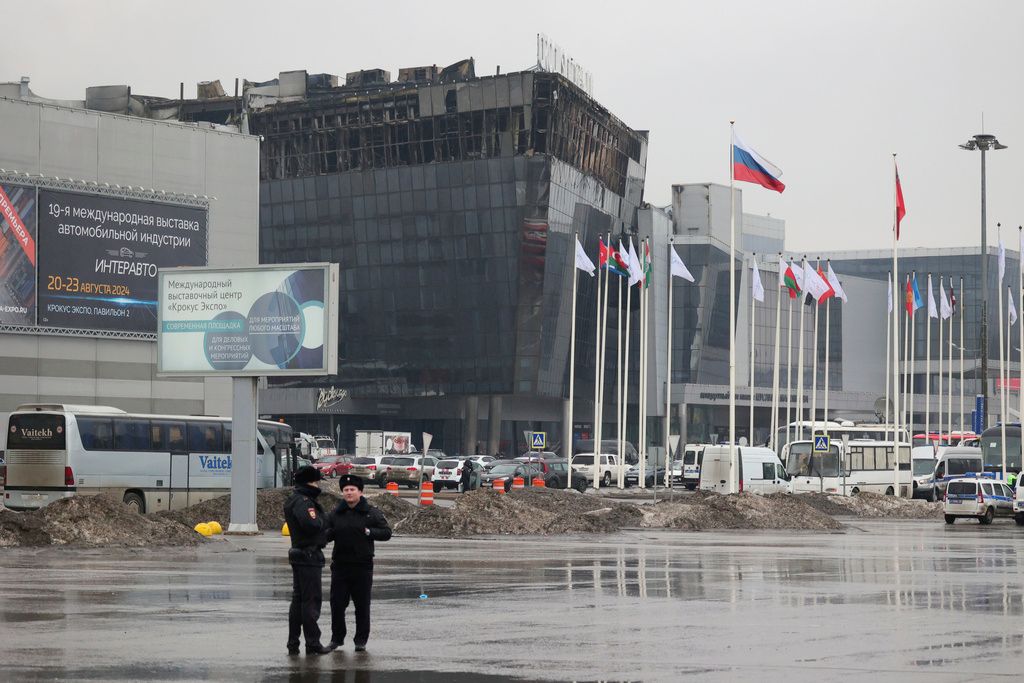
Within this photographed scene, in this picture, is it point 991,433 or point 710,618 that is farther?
point 991,433

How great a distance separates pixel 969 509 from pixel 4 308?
40.8 m

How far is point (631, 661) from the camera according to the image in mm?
12906

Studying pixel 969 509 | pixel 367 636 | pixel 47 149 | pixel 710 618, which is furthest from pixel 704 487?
pixel 367 636

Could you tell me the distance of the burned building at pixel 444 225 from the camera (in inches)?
4173

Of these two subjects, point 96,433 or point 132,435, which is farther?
point 132,435

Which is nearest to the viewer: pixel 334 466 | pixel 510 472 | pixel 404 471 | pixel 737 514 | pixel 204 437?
pixel 204 437

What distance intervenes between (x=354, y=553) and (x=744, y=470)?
44611 mm

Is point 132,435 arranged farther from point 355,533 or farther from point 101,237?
point 101,237

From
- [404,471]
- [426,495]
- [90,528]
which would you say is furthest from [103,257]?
[90,528]

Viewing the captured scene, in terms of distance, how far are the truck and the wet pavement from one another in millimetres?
62037

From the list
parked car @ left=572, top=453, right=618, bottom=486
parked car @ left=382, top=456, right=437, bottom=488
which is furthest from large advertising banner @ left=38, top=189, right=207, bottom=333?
parked car @ left=572, top=453, right=618, bottom=486

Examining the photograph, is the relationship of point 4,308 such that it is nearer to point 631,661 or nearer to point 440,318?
point 440,318

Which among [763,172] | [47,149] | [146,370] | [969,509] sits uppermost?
[47,149]

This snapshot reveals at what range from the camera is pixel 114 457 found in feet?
133
